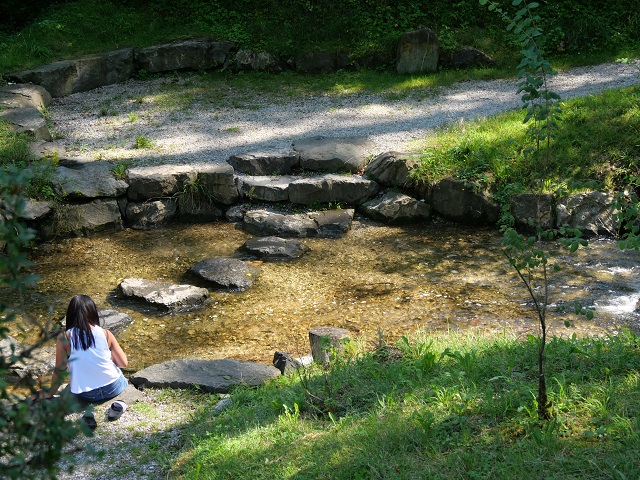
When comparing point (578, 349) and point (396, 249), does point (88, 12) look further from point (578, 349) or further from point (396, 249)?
point (578, 349)

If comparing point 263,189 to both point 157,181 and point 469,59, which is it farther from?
point 469,59

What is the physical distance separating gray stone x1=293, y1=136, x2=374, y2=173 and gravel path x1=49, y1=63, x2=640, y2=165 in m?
0.25

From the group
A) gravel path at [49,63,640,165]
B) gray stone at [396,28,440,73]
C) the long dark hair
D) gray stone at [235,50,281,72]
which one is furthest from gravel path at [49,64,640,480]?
the long dark hair

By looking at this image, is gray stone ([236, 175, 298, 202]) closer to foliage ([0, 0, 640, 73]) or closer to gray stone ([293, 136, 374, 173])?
gray stone ([293, 136, 374, 173])

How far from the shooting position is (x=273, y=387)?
506 cm

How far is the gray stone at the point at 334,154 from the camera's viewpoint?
31.3ft

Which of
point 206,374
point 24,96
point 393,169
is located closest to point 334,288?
point 206,374

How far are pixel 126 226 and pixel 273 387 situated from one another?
4.76m

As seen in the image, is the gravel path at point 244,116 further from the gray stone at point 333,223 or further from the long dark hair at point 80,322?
the long dark hair at point 80,322

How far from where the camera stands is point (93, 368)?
→ 505cm

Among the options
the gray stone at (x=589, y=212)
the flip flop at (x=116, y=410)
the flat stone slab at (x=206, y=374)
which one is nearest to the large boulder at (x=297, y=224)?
the gray stone at (x=589, y=212)

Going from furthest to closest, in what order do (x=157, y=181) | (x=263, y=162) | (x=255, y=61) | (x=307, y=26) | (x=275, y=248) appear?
(x=307, y=26) < (x=255, y=61) < (x=263, y=162) < (x=157, y=181) < (x=275, y=248)

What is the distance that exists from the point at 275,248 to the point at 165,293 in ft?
5.08

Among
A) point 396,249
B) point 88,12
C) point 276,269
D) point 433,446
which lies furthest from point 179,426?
point 88,12
